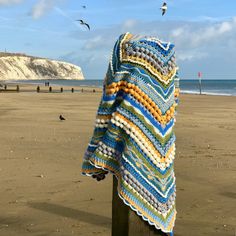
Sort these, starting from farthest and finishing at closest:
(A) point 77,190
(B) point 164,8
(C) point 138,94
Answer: (A) point 77,190
(B) point 164,8
(C) point 138,94

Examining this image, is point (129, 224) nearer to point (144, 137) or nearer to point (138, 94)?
point (144, 137)

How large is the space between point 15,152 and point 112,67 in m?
8.08

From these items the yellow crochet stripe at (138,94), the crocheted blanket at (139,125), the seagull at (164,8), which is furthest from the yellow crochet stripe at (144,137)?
the seagull at (164,8)

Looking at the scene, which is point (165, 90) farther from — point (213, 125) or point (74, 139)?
point (213, 125)

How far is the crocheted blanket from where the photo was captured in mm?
2732

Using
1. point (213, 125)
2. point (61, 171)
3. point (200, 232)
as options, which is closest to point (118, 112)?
point (200, 232)

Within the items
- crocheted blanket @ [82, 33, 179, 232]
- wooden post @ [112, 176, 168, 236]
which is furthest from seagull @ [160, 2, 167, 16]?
wooden post @ [112, 176, 168, 236]

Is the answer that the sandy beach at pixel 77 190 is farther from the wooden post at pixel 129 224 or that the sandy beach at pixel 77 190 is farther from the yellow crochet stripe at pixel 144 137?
the yellow crochet stripe at pixel 144 137

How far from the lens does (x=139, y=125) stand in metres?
2.74

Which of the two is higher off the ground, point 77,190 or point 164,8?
point 164,8

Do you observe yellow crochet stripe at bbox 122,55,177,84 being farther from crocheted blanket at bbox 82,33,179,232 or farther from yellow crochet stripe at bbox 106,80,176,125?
yellow crochet stripe at bbox 106,80,176,125

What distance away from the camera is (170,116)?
9.34ft

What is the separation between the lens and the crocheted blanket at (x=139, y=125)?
8.96 ft

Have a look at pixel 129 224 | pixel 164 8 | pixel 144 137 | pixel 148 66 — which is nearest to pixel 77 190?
pixel 164 8
